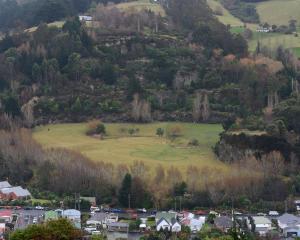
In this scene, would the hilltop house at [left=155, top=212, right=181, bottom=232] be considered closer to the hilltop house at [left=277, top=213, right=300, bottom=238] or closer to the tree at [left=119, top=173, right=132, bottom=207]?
the tree at [left=119, top=173, right=132, bottom=207]

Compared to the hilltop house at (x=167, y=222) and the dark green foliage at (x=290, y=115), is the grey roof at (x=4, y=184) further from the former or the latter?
the dark green foliage at (x=290, y=115)

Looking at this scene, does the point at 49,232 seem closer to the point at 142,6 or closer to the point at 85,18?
the point at 85,18

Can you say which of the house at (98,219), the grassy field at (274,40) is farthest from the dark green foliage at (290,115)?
the grassy field at (274,40)

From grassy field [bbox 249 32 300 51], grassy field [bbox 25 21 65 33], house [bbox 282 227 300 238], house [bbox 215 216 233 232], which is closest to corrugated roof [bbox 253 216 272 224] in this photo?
house [bbox 282 227 300 238]

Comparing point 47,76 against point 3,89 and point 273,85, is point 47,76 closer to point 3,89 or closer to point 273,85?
point 3,89

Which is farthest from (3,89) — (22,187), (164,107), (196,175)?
Answer: (196,175)
